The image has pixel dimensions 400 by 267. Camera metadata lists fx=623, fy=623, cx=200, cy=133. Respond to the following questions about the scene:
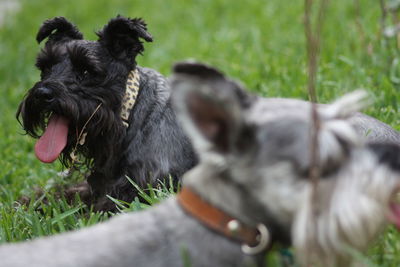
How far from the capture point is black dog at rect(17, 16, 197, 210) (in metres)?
4.55

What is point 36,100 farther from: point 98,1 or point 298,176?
point 98,1

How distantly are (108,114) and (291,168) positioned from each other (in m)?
2.20

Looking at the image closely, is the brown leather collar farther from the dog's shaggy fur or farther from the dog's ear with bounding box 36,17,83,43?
the dog's ear with bounding box 36,17,83,43

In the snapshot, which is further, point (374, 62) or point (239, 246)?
point (374, 62)

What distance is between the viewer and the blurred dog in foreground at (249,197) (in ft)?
8.46

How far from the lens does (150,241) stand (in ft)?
8.95

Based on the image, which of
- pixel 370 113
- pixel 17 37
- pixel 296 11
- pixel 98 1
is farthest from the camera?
pixel 98 1

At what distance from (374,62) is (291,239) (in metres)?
4.10

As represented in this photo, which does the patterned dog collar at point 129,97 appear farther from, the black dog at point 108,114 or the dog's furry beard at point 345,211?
the dog's furry beard at point 345,211

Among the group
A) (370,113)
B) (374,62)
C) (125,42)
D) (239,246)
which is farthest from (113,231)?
(374,62)

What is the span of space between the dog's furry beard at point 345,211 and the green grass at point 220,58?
37 cm

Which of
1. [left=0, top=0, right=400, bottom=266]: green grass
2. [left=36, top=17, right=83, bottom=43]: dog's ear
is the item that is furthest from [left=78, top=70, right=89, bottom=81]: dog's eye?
[left=0, top=0, right=400, bottom=266]: green grass

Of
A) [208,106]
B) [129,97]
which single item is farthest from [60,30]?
[208,106]

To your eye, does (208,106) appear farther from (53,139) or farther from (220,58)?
(220,58)
